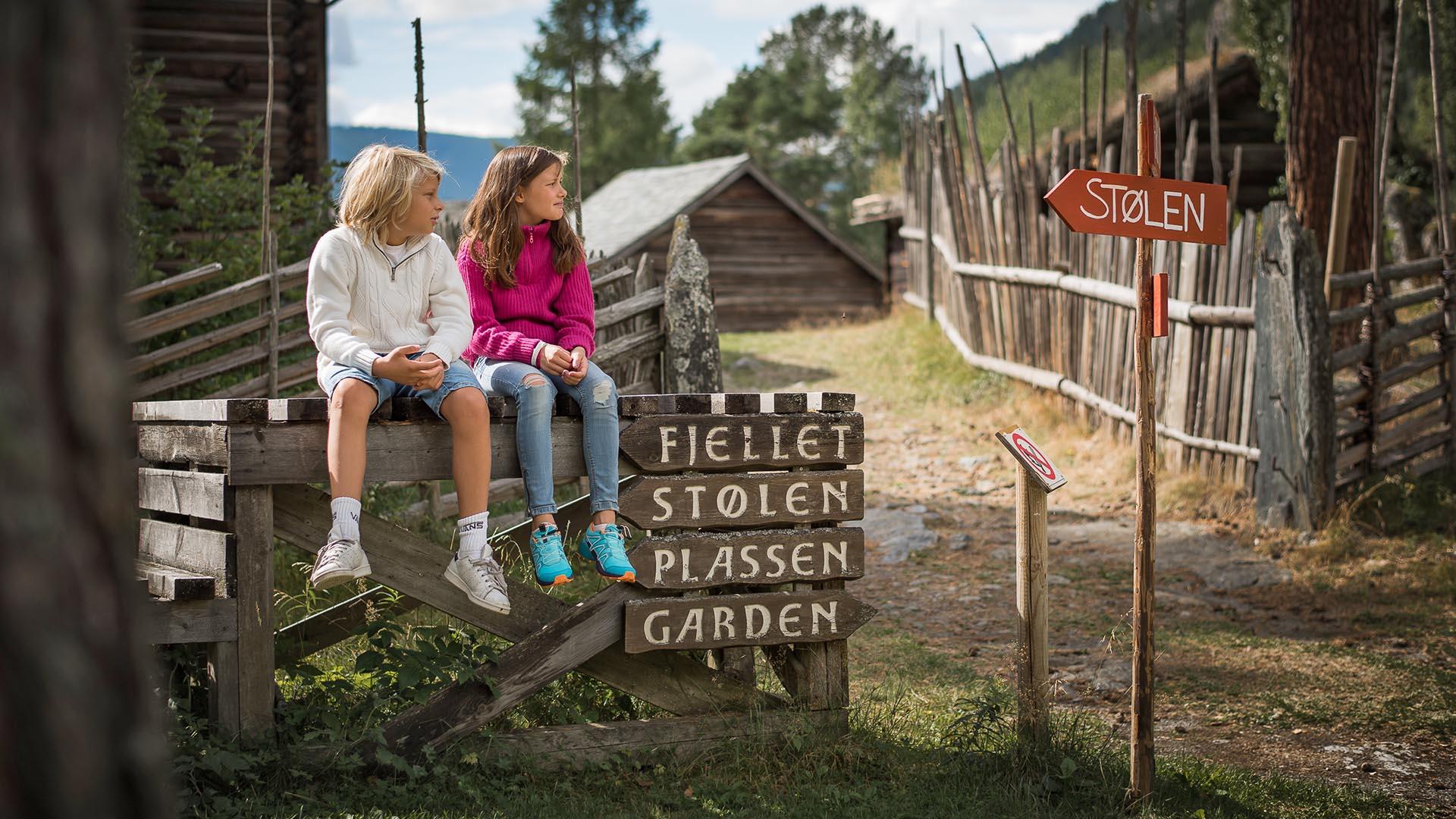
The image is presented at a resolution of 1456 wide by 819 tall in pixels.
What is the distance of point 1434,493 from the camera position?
7387mm

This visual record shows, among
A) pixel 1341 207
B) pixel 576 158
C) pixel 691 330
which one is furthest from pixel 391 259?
pixel 1341 207

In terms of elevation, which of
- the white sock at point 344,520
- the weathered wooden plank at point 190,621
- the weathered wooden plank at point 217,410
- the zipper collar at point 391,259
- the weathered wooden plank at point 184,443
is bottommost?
the weathered wooden plank at point 190,621

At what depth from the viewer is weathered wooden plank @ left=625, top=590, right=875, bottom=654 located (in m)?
3.84

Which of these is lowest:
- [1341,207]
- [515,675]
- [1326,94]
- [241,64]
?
[515,675]

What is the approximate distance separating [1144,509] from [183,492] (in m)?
3.03

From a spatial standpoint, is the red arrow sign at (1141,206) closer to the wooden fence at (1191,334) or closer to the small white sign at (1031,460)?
the small white sign at (1031,460)

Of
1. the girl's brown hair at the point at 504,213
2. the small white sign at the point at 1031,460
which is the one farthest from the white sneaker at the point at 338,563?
the small white sign at the point at 1031,460

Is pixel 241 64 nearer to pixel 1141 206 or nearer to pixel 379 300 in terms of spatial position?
pixel 379 300

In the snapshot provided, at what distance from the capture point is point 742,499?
3943 mm

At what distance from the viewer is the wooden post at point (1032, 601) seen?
382cm

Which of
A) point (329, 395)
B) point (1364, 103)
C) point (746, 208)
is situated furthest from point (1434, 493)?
point (746, 208)

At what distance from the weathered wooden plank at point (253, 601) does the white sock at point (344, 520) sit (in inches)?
9.4

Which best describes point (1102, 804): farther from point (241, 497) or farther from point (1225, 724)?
point (241, 497)

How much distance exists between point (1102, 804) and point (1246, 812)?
0.46m
